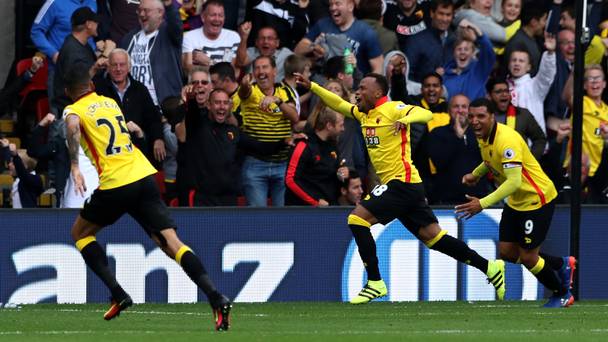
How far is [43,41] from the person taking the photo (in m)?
17.8

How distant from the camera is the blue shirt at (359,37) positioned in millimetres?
18000

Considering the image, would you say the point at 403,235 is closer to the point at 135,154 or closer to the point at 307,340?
the point at 135,154

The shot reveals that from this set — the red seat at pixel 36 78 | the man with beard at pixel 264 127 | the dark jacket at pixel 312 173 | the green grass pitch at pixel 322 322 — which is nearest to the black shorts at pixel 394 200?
the green grass pitch at pixel 322 322

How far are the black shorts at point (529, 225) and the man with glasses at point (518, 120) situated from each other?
280cm

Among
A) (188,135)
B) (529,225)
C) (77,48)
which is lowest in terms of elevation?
(529,225)

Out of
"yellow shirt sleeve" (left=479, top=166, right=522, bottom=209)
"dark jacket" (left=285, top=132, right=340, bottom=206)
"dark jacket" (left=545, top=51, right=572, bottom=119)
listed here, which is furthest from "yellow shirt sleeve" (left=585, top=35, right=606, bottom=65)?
"yellow shirt sleeve" (left=479, top=166, right=522, bottom=209)

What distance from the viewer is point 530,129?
17.6 metres

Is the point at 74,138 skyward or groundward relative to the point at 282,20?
groundward

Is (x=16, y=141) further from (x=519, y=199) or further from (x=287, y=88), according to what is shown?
(x=519, y=199)

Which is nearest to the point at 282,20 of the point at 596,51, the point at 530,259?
the point at 596,51

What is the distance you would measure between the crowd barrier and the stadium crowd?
1.89ft

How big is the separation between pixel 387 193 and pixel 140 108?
3727 millimetres

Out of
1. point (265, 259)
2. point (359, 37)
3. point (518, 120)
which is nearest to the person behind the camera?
point (265, 259)

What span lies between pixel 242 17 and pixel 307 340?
8608 mm
